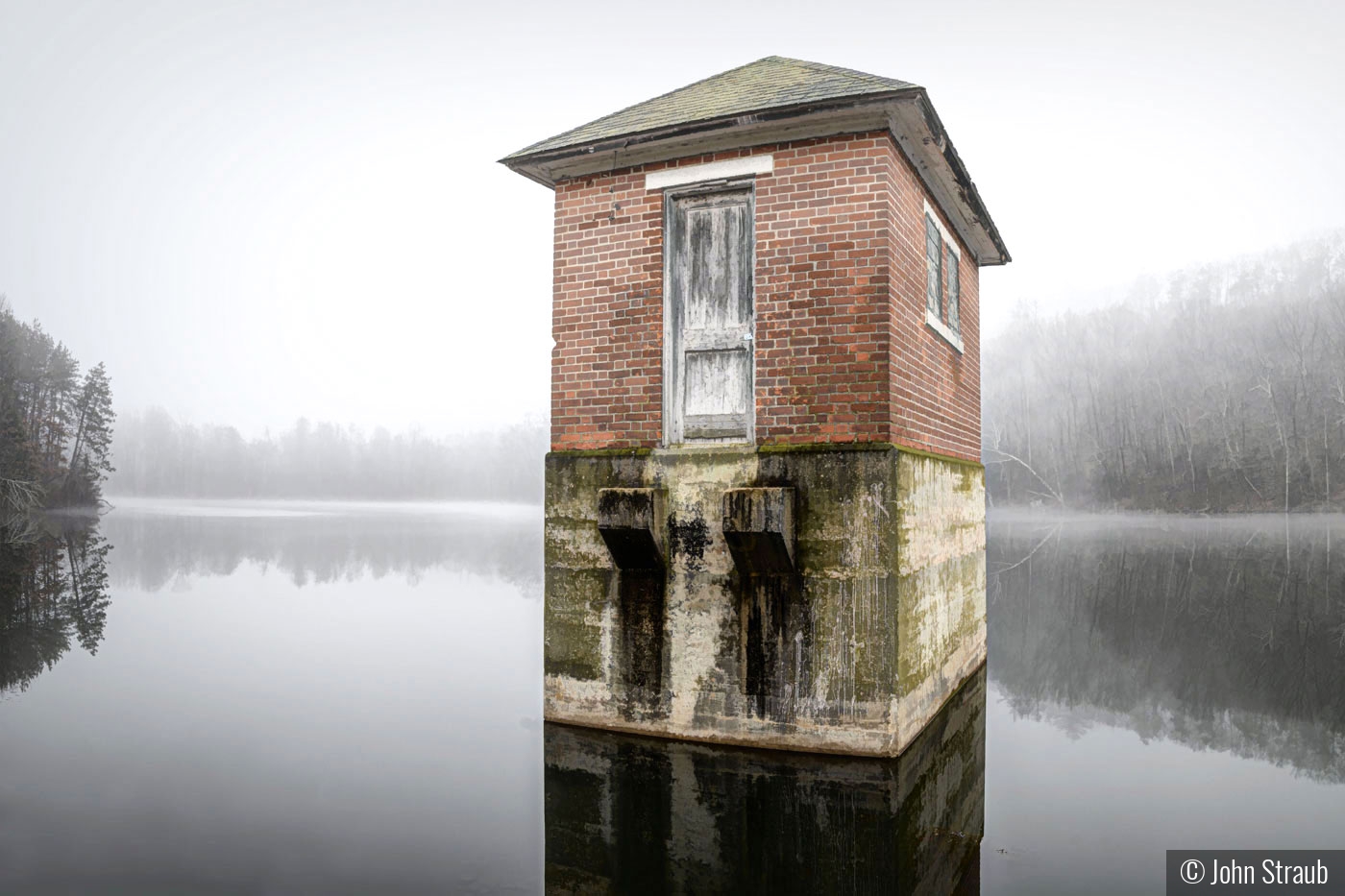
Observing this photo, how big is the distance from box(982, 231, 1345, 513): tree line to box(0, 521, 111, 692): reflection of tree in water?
5465 centimetres

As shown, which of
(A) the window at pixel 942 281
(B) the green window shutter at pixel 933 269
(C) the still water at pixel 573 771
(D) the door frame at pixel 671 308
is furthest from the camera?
(A) the window at pixel 942 281

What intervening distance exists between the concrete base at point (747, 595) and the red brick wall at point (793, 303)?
0.40m

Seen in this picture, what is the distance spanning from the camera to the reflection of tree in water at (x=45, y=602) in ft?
41.3

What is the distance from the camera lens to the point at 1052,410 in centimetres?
7094

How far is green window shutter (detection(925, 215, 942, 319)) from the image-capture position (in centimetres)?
875

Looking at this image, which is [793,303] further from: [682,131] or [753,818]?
[753,818]

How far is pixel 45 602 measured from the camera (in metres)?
18.3

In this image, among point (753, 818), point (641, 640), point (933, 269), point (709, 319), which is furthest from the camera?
point (933, 269)

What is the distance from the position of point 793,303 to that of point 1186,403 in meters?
63.0

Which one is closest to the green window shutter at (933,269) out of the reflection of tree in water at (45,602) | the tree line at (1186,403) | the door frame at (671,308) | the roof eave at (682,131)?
the door frame at (671,308)

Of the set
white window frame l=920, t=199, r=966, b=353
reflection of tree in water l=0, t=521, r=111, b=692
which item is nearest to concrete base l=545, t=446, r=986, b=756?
white window frame l=920, t=199, r=966, b=353

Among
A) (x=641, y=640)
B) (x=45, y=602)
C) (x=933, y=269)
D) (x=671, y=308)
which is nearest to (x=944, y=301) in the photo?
(x=933, y=269)

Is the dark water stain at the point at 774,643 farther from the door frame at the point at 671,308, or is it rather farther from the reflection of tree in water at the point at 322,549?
the reflection of tree in water at the point at 322,549

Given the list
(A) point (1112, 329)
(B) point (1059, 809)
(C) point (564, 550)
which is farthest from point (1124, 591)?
(A) point (1112, 329)
